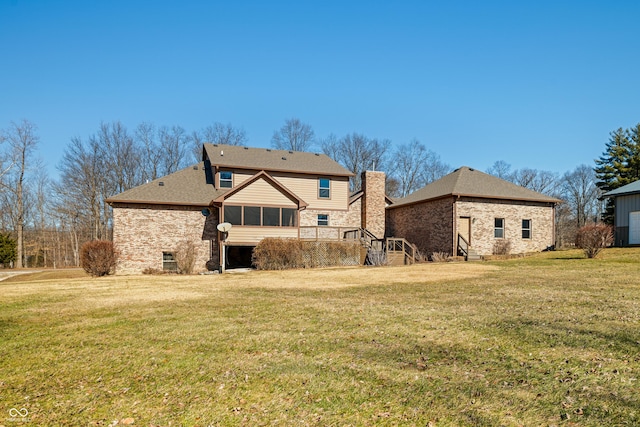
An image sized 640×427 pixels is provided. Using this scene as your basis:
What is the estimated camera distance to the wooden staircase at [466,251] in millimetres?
21594

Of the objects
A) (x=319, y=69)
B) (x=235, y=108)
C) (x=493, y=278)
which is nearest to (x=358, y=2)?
(x=319, y=69)

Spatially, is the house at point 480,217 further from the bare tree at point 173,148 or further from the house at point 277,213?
the bare tree at point 173,148

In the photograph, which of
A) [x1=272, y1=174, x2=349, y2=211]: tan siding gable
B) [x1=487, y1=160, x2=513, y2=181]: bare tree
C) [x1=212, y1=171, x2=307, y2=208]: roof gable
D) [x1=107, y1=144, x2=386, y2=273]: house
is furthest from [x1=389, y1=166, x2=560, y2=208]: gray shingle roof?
[x1=487, y1=160, x2=513, y2=181]: bare tree

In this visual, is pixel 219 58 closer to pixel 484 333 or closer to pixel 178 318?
pixel 178 318

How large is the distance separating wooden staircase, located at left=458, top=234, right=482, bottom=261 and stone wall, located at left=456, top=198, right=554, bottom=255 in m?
0.44

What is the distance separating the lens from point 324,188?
25984mm

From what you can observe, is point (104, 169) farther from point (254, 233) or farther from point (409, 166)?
point (409, 166)

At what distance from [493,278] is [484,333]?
288 inches

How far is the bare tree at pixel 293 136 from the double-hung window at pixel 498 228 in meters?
24.2

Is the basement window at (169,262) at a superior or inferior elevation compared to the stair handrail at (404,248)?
inferior

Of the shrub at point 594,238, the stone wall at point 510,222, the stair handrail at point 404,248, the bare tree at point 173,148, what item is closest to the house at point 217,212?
the stair handrail at point 404,248

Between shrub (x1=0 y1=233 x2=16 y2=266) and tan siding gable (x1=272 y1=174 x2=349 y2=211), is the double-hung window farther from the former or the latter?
shrub (x1=0 y1=233 x2=16 y2=266)

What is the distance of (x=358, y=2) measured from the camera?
14602 millimetres

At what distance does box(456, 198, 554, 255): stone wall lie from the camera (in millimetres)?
22547
